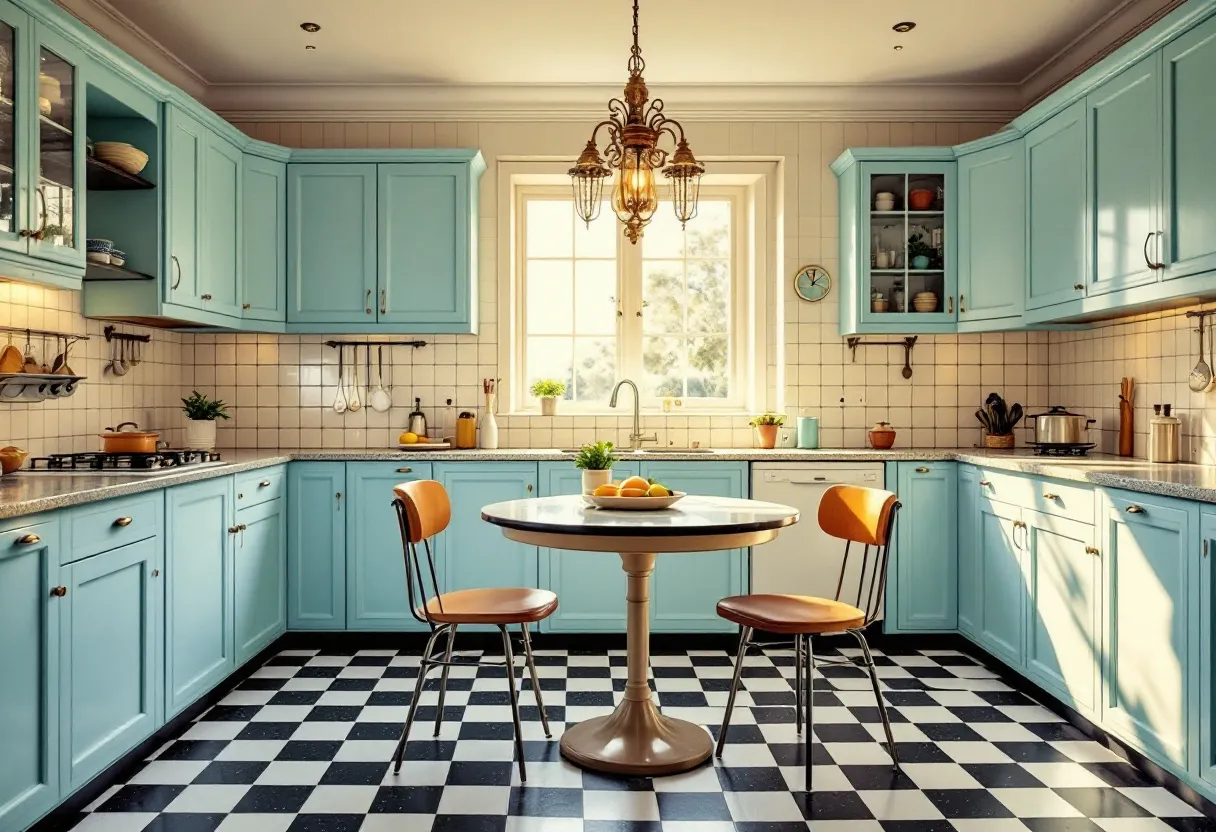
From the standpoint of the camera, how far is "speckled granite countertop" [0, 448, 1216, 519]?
97.2 inches

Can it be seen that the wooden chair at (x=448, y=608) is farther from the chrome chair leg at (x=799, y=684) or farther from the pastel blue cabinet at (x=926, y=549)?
the pastel blue cabinet at (x=926, y=549)

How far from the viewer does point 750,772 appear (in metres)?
2.81

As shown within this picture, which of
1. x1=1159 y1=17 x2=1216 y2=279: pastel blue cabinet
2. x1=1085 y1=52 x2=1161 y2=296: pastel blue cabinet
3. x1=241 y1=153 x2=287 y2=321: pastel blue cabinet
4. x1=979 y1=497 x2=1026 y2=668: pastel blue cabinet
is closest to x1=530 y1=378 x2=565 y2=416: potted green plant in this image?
x1=241 y1=153 x2=287 y2=321: pastel blue cabinet

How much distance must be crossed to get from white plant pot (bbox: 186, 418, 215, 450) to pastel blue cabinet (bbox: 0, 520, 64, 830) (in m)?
1.84

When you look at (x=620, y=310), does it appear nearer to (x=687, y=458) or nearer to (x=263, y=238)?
(x=687, y=458)

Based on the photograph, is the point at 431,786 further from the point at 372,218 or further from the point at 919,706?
the point at 372,218

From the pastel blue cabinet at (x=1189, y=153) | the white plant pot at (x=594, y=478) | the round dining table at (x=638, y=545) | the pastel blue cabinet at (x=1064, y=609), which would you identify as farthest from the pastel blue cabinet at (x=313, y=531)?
the pastel blue cabinet at (x=1189, y=153)

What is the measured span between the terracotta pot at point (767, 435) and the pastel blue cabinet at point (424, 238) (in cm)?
161

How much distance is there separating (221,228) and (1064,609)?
12.6 feet

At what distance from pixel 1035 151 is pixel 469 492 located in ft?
9.73

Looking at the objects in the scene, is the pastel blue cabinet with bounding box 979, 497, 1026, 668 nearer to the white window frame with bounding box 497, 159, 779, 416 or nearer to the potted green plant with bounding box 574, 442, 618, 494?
the white window frame with bounding box 497, 159, 779, 416

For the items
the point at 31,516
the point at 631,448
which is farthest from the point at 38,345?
the point at 631,448

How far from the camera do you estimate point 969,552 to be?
4113 mm

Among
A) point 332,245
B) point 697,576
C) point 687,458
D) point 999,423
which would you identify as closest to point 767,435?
point 687,458
